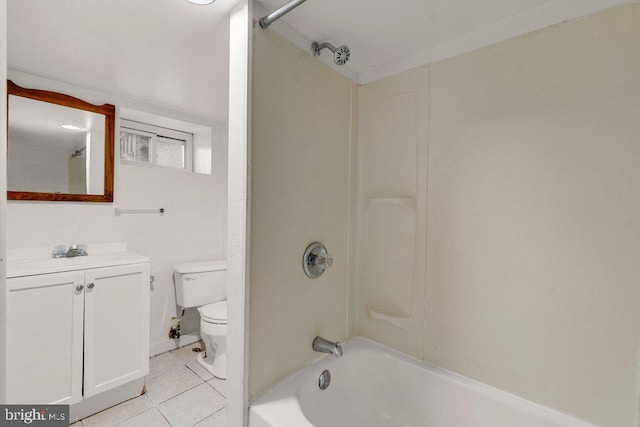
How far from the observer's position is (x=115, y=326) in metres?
1.77

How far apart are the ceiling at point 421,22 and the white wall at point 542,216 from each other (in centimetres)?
5

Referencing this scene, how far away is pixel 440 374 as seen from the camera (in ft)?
4.34

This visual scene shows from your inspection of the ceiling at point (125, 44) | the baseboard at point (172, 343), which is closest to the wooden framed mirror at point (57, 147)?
the ceiling at point (125, 44)

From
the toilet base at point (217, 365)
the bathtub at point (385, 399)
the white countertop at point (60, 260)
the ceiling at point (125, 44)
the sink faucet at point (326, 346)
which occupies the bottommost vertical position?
the toilet base at point (217, 365)

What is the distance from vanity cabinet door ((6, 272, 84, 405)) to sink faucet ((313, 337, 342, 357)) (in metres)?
1.42

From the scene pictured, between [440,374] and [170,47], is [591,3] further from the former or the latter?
[170,47]

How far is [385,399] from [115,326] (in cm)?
171

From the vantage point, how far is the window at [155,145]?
7.74ft

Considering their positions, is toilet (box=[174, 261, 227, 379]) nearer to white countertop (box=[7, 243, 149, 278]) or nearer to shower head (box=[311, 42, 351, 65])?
white countertop (box=[7, 243, 149, 278])

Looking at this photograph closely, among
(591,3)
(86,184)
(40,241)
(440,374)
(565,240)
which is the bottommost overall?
(440,374)

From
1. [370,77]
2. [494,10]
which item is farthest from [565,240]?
[370,77]

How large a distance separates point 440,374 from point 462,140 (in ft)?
3.69

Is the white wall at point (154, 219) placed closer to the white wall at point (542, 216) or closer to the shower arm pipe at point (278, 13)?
the shower arm pipe at point (278, 13)

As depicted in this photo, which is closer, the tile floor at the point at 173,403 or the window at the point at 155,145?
the tile floor at the point at 173,403
